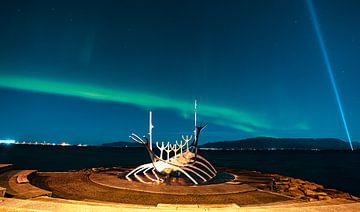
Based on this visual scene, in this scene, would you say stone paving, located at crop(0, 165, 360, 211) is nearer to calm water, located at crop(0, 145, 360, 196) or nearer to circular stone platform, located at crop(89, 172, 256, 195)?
circular stone platform, located at crop(89, 172, 256, 195)

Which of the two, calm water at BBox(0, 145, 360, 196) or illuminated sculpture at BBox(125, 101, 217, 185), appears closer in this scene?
illuminated sculpture at BBox(125, 101, 217, 185)

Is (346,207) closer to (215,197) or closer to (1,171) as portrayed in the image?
(215,197)

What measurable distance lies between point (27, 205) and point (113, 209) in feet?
5.21

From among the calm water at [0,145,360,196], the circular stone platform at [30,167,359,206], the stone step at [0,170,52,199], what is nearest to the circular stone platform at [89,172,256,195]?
the circular stone platform at [30,167,359,206]

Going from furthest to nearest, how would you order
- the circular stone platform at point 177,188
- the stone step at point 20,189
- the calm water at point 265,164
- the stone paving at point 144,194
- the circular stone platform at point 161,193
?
the calm water at point 265,164 → the circular stone platform at point 177,188 → the circular stone platform at point 161,193 → the stone step at point 20,189 → the stone paving at point 144,194

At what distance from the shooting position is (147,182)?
16.7 metres

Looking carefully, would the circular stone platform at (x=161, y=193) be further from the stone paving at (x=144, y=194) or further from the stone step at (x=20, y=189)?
the stone step at (x=20, y=189)

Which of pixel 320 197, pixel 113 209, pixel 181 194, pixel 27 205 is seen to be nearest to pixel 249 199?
pixel 181 194

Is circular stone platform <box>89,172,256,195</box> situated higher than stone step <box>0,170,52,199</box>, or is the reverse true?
stone step <box>0,170,52,199</box>

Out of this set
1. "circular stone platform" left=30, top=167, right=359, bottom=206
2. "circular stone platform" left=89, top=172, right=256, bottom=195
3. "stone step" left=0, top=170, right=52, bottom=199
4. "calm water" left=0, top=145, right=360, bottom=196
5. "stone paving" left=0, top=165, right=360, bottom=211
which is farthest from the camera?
"calm water" left=0, top=145, right=360, bottom=196

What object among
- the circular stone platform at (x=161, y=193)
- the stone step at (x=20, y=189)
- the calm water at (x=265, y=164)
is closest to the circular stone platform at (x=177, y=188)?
the circular stone platform at (x=161, y=193)

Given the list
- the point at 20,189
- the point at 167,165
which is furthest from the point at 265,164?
the point at 20,189

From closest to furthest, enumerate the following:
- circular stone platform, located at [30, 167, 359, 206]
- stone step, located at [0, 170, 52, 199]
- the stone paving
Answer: the stone paving, stone step, located at [0, 170, 52, 199], circular stone platform, located at [30, 167, 359, 206]

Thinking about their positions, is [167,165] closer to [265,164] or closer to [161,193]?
[161,193]
